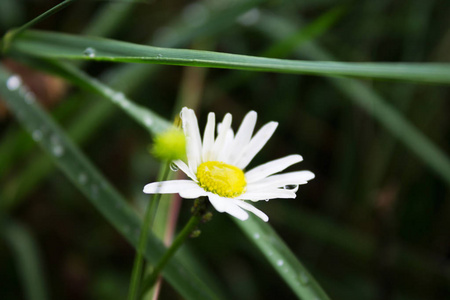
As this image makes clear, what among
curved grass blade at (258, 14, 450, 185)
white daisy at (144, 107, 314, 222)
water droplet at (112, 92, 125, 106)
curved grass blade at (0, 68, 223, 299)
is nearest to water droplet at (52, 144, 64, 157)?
curved grass blade at (0, 68, 223, 299)

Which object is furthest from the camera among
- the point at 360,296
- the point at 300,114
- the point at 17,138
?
the point at 300,114

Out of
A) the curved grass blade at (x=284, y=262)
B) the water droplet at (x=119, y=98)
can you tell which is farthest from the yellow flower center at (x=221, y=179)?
the water droplet at (x=119, y=98)

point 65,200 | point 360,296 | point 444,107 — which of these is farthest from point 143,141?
point 444,107

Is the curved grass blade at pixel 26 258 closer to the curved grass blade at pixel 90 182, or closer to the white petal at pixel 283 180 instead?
the curved grass blade at pixel 90 182

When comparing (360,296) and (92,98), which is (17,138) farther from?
Answer: (360,296)

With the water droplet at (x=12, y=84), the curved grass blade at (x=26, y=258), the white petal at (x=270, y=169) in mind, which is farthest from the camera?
the curved grass blade at (x=26, y=258)

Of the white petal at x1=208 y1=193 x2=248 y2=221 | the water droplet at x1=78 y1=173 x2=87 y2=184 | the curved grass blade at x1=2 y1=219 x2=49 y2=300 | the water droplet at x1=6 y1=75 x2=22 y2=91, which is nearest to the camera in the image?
the white petal at x1=208 y1=193 x2=248 y2=221

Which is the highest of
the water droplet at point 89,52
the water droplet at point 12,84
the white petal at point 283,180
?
the water droplet at point 12,84

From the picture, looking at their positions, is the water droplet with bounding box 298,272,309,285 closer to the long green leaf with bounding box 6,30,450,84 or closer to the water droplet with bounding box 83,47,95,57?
the long green leaf with bounding box 6,30,450,84
